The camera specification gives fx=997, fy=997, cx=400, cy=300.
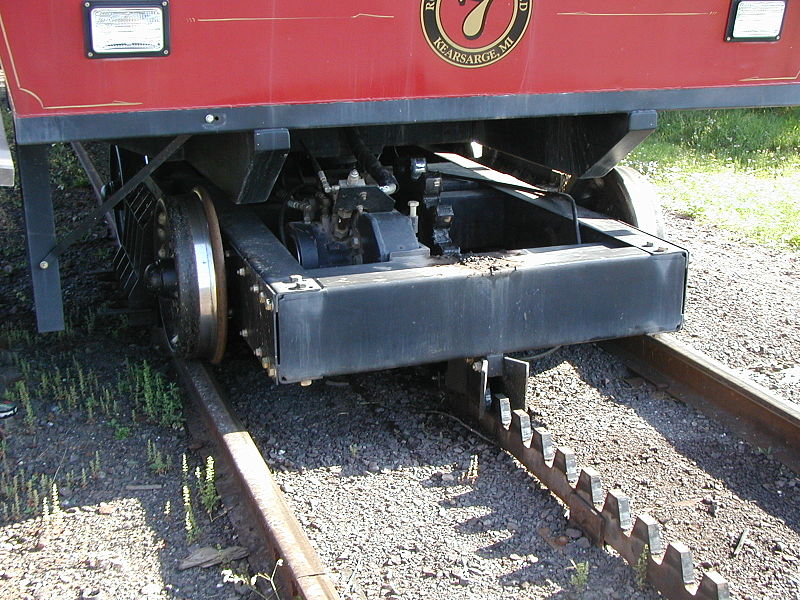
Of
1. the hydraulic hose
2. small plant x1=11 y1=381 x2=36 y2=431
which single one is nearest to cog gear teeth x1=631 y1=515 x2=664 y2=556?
the hydraulic hose

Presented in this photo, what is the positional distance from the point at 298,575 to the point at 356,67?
1723mm

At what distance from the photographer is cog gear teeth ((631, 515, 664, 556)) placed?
2.92 m

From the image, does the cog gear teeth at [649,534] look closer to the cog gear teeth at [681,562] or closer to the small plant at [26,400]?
the cog gear teeth at [681,562]

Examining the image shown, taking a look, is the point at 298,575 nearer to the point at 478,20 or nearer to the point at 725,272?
the point at 478,20

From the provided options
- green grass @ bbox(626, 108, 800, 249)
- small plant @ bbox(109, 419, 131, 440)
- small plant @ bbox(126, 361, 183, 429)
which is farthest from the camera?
green grass @ bbox(626, 108, 800, 249)

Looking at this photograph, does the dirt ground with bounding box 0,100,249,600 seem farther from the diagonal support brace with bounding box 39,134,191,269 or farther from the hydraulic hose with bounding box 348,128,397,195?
the hydraulic hose with bounding box 348,128,397,195

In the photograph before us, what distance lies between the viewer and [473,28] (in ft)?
11.5

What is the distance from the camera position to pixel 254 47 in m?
3.29

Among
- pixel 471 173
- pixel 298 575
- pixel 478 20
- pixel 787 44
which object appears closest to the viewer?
pixel 298 575

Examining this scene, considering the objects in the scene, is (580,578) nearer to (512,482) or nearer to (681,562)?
(681,562)

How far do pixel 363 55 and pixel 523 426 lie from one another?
1.44 metres

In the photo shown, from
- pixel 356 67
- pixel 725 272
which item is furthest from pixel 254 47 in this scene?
pixel 725 272

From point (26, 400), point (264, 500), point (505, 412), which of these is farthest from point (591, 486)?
point (26, 400)

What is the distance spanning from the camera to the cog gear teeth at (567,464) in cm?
336
